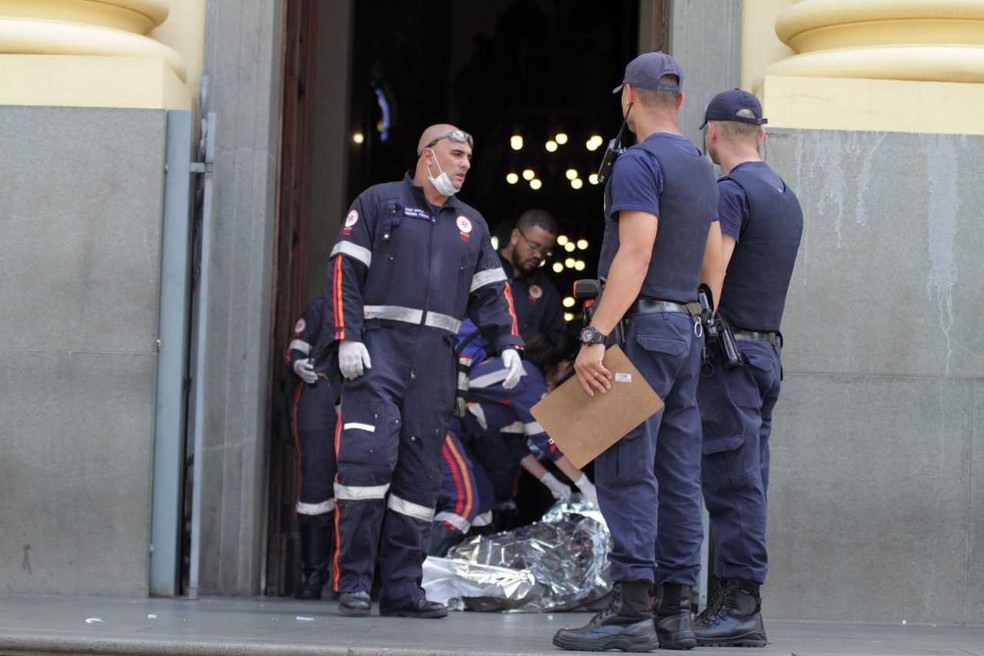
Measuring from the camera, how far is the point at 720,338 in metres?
6.25

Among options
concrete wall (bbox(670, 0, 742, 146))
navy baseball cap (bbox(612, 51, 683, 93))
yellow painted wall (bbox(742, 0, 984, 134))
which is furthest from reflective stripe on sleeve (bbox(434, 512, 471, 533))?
navy baseball cap (bbox(612, 51, 683, 93))

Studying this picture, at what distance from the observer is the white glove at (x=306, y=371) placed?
8.09 metres

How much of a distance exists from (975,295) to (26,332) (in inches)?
174

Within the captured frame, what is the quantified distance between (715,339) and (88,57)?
3.45 m

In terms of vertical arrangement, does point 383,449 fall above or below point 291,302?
below

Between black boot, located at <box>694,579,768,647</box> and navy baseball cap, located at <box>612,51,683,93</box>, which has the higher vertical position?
navy baseball cap, located at <box>612,51,683,93</box>

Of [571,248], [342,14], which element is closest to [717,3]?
[342,14]

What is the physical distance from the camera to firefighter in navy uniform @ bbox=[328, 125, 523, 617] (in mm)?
7027

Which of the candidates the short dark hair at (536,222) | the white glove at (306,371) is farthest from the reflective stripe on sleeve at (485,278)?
the short dark hair at (536,222)

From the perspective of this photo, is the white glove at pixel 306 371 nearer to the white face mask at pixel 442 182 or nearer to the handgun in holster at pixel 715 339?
Answer: the white face mask at pixel 442 182

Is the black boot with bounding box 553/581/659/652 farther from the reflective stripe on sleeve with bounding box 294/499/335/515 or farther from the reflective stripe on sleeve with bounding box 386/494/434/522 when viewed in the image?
the reflective stripe on sleeve with bounding box 294/499/335/515

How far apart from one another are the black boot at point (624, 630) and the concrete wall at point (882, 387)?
1.93m

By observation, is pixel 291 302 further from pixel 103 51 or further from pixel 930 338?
pixel 930 338

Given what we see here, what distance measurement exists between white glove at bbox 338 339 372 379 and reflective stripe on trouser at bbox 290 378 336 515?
1.14 meters
